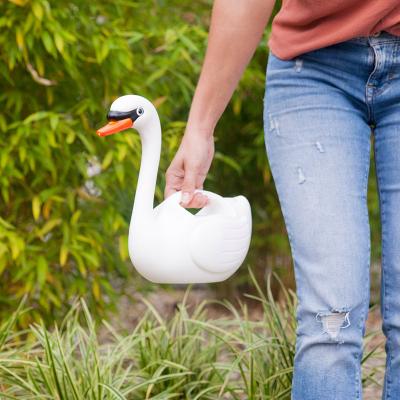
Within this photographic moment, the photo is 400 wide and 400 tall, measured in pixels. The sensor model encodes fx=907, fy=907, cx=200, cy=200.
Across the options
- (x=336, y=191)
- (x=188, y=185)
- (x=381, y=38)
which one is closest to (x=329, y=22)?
(x=381, y=38)

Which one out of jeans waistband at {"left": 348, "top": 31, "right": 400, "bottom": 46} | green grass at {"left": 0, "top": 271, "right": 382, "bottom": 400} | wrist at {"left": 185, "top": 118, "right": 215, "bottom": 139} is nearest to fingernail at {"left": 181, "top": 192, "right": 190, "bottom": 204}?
wrist at {"left": 185, "top": 118, "right": 215, "bottom": 139}

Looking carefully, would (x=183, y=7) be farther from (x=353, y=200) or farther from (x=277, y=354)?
(x=353, y=200)

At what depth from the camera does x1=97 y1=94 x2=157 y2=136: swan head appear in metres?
2.03

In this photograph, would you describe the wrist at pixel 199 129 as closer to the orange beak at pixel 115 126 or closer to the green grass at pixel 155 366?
the orange beak at pixel 115 126

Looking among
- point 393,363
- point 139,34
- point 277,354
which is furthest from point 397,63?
point 139,34

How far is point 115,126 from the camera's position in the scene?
2.02 metres

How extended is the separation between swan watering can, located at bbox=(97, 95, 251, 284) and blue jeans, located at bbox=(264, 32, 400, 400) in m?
0.16

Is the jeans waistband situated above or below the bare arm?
above

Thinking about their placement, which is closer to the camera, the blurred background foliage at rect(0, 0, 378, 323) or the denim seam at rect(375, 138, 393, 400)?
the denim seam at rect(375, 138, 393, 400)

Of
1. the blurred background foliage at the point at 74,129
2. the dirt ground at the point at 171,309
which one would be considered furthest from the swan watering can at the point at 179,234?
the dirt ground at the point at 171,309

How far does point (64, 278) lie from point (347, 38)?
2.22m

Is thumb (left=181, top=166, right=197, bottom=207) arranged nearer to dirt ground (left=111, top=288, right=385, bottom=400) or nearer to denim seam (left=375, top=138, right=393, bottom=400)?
denim seam (left=375, top=138, right=393, bottom=400)

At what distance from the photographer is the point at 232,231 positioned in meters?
2.04

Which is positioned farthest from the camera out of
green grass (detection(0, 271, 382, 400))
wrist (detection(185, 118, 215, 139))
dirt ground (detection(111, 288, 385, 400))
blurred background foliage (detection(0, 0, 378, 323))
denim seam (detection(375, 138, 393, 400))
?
dirt ground (detection(111, 288, 385, 400))
